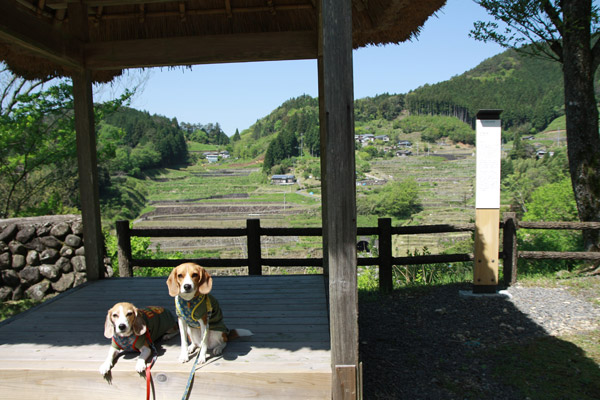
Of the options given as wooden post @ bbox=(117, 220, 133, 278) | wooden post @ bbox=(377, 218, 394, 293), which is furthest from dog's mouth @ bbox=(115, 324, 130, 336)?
wooden post @ bbox=(377, 218, 394, 293)

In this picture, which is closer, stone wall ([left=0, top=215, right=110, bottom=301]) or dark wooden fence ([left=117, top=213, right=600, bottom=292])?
dark wooden fence ([left=117, top=213, right=600, bottom=292])

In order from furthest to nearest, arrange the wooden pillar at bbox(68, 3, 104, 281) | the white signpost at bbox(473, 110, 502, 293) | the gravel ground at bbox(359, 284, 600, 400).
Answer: the white signpost at bbox(473, 110, 502, 293), the wooden pillar at bbox(68, 3, 104, 281), the gravel ground at bbox(359, 284, 600, 400)

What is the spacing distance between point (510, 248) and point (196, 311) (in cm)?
439

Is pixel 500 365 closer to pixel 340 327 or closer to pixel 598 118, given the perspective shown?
pixel 340 327

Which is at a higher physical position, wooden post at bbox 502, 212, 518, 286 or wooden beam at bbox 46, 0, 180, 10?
wooden beam at bbox 46, 0, 180, 10

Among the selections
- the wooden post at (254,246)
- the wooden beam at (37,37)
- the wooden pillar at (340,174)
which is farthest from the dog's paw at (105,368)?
the wooden post at (254,246)

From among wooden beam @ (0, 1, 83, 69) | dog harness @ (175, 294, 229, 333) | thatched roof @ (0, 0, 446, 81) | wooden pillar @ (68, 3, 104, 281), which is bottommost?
dog harness @ (175, 294, 229, 333)

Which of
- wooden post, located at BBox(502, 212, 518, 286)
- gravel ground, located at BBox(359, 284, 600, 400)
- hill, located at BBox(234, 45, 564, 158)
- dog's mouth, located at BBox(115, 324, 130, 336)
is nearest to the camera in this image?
dog's mouth, located at BBox(115, 324, 130, 336)

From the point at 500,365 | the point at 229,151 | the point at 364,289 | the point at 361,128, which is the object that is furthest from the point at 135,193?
the point at 500,365

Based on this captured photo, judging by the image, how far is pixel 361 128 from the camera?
56312 mm

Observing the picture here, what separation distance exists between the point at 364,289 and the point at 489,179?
2.12m

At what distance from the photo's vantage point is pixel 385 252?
17.9 ft

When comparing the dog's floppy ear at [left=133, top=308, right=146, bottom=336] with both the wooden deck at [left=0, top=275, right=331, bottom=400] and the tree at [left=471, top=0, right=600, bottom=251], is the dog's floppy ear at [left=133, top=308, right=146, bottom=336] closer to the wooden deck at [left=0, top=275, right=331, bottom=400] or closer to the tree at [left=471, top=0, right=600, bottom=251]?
the wooden deck at [left=0, top=275, right=331, bottom=400]

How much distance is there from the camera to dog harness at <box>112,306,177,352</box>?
2.35 meters
